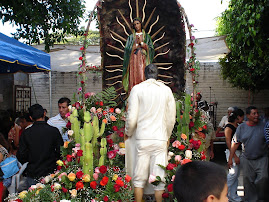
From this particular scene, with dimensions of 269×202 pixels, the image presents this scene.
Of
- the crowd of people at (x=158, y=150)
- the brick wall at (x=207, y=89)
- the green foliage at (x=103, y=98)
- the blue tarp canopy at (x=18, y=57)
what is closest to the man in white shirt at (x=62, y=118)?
the crowd of people at (x=158, y=150)

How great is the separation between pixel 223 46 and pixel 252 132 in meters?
6.38

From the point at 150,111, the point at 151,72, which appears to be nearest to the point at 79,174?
the point at 150,111

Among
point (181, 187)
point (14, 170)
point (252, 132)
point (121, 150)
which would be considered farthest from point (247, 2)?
point (181, 187)

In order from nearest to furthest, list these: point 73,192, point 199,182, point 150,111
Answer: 1. point 199,182
2. point 73,192
3. point 150,111

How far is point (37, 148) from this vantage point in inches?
170

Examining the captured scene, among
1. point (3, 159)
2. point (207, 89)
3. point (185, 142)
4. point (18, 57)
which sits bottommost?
point (3, 159)

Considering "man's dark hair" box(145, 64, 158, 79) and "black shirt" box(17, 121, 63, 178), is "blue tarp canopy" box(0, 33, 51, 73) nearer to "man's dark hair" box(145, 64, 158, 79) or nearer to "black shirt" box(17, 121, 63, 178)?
"black shirt" box(17, 121, 63, 178)

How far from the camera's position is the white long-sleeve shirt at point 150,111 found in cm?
440

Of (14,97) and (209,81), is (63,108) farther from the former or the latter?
(209,81)

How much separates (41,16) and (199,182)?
25.8 ft

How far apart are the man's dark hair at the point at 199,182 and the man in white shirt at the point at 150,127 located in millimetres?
2658

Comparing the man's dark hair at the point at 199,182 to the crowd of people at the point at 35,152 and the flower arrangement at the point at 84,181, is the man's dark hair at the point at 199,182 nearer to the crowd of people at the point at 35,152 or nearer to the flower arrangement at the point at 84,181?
the flower arrangement at the point at 84,181

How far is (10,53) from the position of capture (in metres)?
6.25

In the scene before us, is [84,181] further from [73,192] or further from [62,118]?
[62,118]
